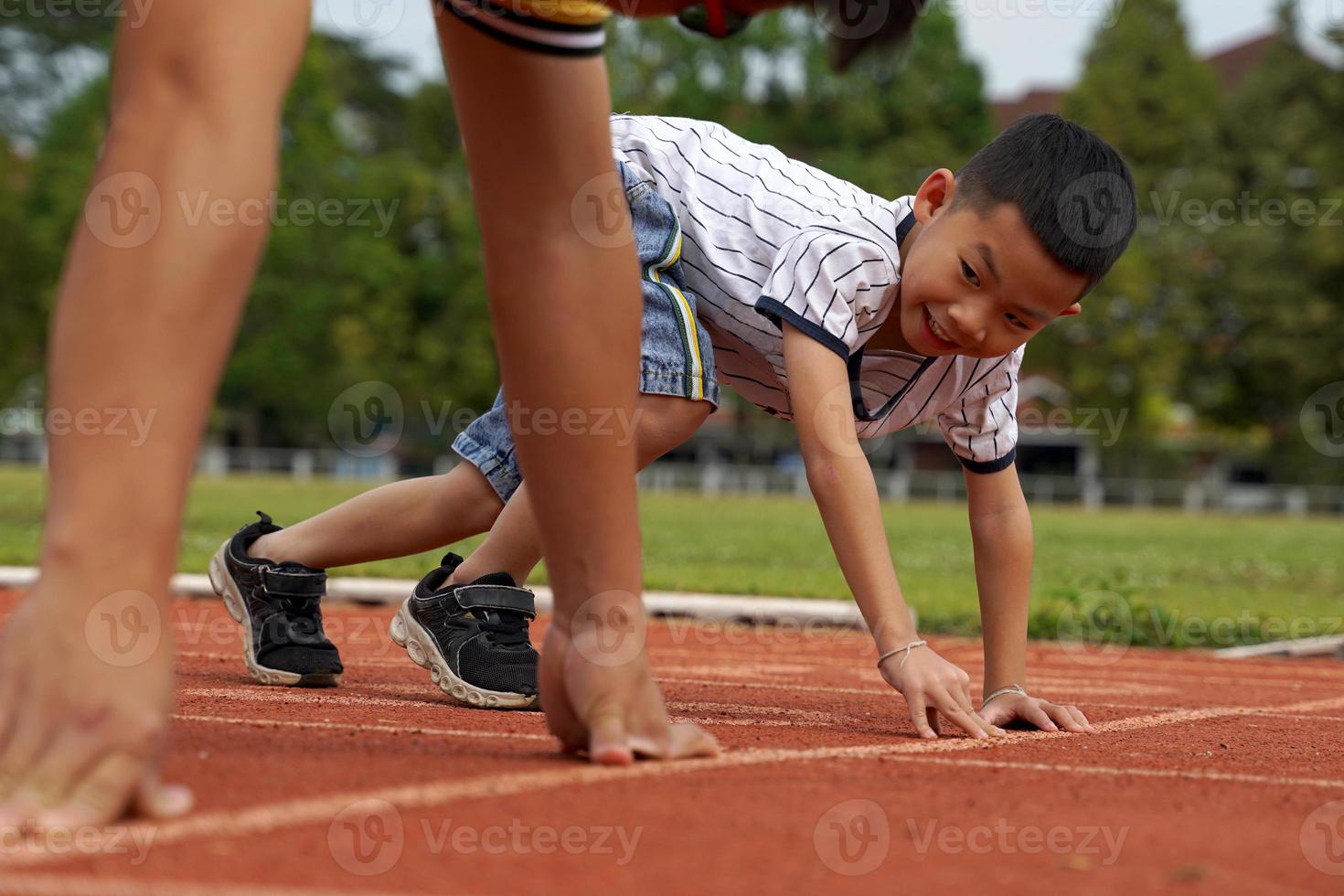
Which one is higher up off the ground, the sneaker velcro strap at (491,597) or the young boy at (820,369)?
the young boy at (820,369)

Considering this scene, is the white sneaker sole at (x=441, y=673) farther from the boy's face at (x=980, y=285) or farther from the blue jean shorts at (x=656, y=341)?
the boy's face at (x=980, y=285)

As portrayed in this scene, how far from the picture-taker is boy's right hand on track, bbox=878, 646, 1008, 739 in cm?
307

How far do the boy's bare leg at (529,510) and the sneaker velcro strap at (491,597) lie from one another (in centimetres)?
7

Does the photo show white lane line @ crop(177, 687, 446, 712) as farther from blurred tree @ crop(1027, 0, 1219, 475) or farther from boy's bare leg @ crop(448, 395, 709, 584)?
blurred tree @ crop(1027, 0, 1219, 475)

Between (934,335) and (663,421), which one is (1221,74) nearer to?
(934,335)

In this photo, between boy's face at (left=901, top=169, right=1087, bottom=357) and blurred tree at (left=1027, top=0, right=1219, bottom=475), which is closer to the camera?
boy's face at (left=901, top=169, right=1087, bottom=357)

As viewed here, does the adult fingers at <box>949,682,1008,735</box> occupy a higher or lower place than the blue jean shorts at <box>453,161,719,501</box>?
lower

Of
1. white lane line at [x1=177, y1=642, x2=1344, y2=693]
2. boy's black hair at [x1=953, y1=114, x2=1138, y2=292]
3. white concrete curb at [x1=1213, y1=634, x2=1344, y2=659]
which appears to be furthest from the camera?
white concrete curb at [x1=1213, y1=634, x2=1344, y2=659]

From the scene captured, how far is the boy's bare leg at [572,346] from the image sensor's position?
2.29m

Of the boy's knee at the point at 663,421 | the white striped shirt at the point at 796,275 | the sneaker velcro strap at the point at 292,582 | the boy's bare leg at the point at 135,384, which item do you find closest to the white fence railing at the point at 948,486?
the sneaker velcro strap at the point at 292,582

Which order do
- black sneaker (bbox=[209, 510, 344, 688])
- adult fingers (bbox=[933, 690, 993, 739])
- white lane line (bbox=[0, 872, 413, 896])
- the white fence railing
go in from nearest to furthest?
1. white lane line (bbox=[0, 872, 413, 896])
2. adult fingers (bbox=[933, 690, 993, 739])
3. black sneaker (bbox=[209, 510, 344, 688])
4. the white fence railing

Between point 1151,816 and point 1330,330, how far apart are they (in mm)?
Answer: 39979

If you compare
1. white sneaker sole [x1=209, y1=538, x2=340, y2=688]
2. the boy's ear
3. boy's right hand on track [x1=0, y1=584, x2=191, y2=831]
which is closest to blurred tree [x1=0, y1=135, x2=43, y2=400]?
white sneaker sole [x1=209, y1=538, x2=340, y2=688]

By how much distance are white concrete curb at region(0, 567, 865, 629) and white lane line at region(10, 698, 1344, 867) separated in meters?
4.35
